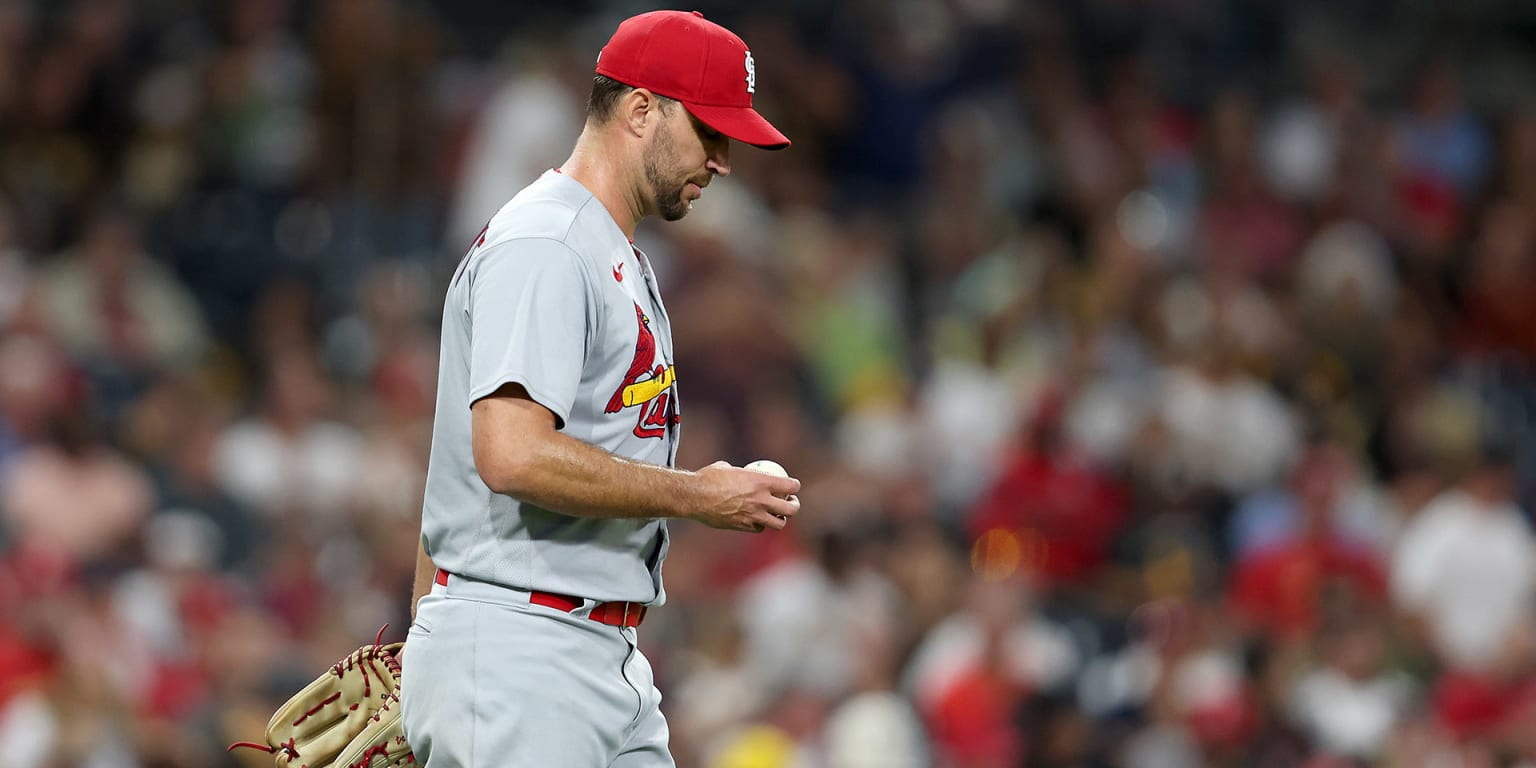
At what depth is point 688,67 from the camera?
12.4 feet

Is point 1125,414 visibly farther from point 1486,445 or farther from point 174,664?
point 174,664

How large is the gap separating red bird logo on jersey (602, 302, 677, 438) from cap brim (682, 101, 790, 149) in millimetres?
341

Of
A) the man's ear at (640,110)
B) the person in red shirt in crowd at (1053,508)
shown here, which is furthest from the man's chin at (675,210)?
the person in red shirt in crowd at (1053,508)

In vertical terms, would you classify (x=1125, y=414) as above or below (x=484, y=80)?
below

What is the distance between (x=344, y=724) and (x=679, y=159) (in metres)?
1.34

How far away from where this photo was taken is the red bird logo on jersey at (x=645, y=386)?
12.3 ft

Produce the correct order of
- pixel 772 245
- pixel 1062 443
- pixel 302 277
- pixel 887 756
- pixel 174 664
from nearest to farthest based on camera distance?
1. pixel 887 756
2. pixel 174 664
3. pixel 1062 443
4. pixel 302 277
5. pixel 772 245

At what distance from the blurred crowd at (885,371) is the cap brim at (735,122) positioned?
188 inches

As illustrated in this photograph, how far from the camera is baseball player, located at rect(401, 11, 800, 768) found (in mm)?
3527

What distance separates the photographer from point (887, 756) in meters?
8.16

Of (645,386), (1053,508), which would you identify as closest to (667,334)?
(645,386)

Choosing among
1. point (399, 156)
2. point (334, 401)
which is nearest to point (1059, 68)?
point (399, 156)

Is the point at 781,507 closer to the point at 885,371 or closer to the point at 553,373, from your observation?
the point at 553,373

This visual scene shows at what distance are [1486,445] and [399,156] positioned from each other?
6.03 meters
